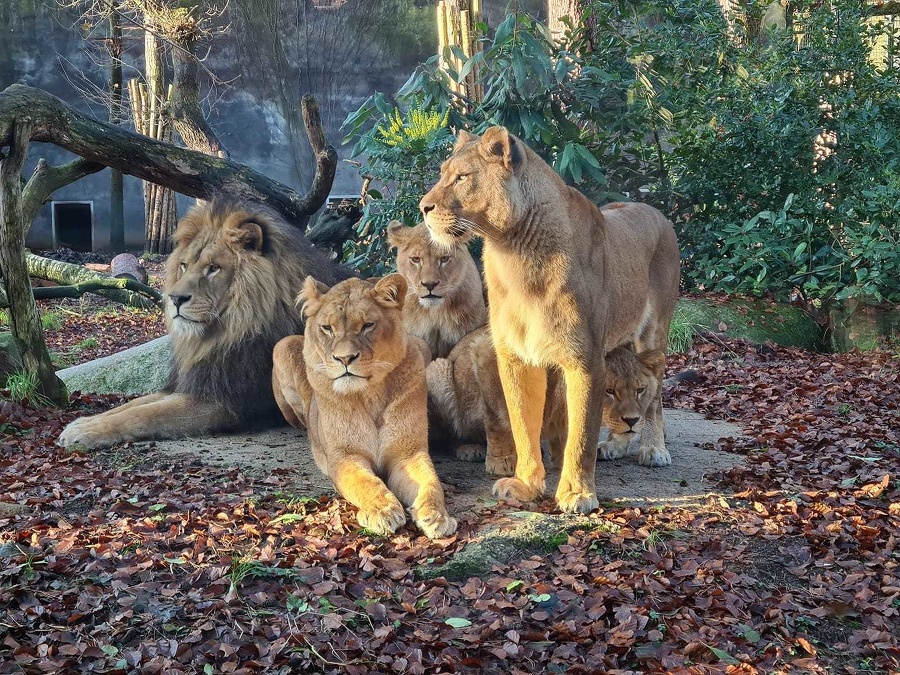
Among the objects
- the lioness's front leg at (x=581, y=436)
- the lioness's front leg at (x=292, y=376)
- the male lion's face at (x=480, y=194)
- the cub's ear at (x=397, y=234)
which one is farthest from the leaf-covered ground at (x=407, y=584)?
the cub's ear at (x=397, y=234)

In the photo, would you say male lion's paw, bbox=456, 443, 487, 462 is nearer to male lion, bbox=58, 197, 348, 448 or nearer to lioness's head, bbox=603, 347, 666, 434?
lioness's head, bbox=603, 347, 666, 434

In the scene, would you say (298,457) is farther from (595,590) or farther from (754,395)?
(754,395)

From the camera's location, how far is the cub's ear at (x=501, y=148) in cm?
418

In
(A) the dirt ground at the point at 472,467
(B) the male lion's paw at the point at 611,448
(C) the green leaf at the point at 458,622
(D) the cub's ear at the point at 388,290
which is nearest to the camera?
(C) the green leaf at the point at 458,622

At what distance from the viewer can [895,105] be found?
957cm

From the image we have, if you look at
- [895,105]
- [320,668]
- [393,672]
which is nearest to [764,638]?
[393,672]

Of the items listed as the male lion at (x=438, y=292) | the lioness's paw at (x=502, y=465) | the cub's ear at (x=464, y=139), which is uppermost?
the cub's ear at (x=464, y=139)

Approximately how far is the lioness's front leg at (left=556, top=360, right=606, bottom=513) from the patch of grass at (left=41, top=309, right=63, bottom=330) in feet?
28.2

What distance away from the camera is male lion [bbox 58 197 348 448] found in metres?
5.65

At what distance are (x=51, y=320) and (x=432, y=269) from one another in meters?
7.79

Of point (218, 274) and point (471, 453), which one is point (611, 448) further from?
point (218, 274)

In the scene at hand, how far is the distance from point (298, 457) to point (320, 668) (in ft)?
7.19

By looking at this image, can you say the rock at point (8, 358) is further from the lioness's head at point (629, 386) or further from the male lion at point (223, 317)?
the lioness's head at point (629, 386)

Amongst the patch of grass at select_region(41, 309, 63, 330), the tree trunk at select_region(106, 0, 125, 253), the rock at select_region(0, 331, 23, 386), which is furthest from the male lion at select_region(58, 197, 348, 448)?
the tree trunk at select_region(106, 0, 125, 253)
